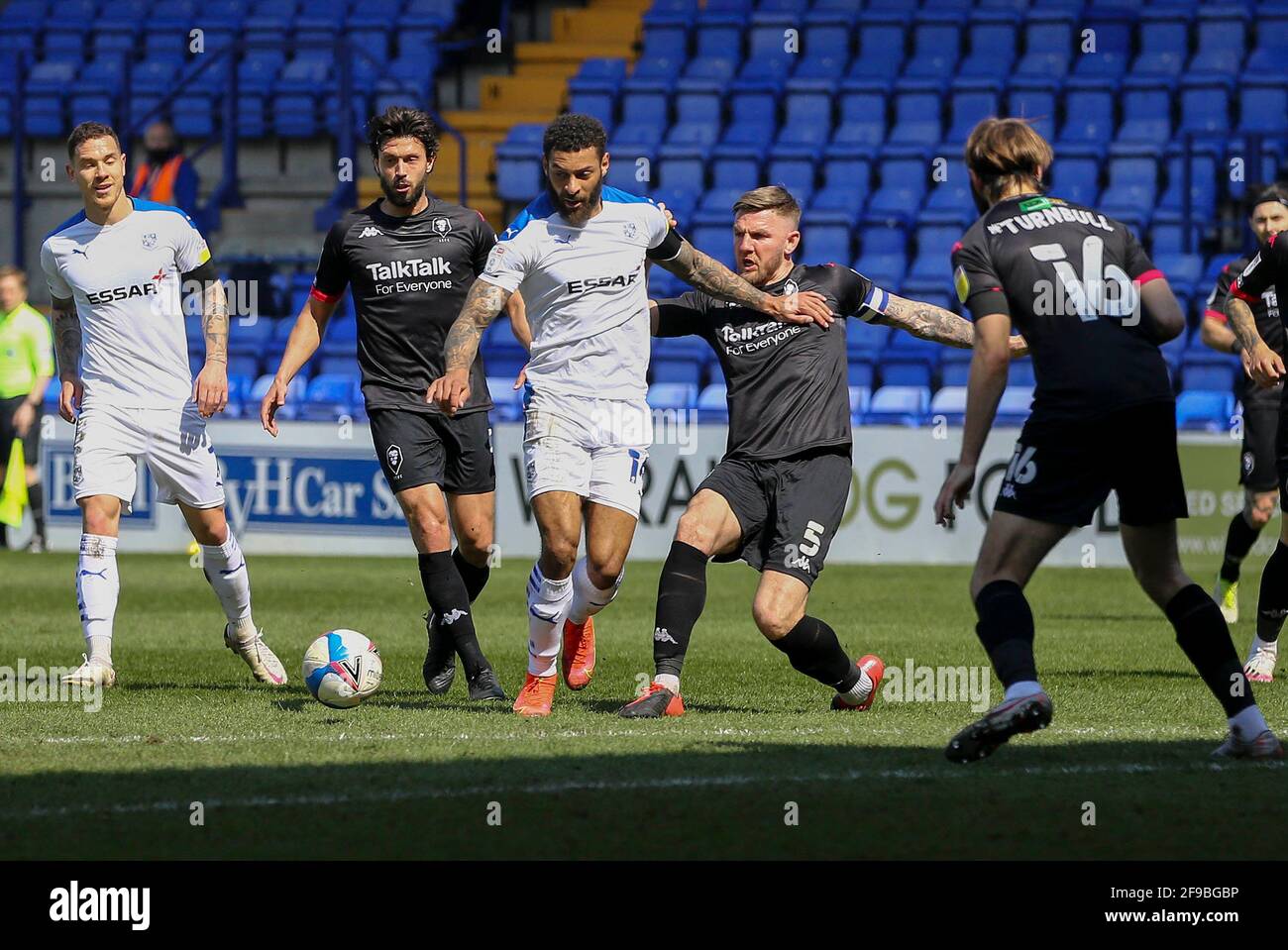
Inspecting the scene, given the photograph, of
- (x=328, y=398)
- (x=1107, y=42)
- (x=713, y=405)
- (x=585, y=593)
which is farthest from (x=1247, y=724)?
(x=1107, y=42)

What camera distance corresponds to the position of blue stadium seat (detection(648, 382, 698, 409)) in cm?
1803

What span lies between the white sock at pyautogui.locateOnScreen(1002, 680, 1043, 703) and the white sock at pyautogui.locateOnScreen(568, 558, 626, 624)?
7.63 ft

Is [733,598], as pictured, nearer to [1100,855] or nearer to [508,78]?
[1100,855]

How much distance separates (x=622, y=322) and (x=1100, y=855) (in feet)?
11.1

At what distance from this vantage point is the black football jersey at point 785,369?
7691 mm

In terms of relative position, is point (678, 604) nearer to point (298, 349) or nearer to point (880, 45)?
point (298, 349)

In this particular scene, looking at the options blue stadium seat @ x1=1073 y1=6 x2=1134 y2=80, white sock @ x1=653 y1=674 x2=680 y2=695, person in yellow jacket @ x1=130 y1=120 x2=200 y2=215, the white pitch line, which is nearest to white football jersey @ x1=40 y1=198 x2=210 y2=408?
white sock @ x1=653 y1=674 x2=680 y2=695

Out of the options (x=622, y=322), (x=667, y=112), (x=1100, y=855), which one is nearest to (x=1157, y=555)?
(x=1100, y=855)

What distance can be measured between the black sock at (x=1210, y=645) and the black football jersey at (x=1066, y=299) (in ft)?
2.15

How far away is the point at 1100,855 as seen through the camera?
474cm

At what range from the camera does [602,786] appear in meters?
5.67

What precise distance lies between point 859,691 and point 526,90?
676 inches

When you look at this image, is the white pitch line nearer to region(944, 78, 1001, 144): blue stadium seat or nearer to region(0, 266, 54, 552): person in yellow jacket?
region(0, 266, 54, 552): person in yellow jacket
